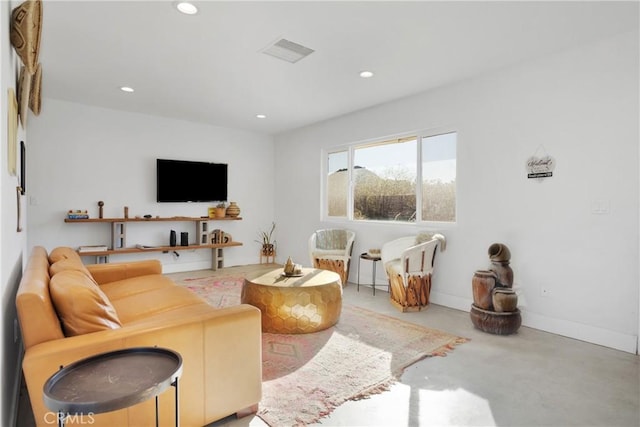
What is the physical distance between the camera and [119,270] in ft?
10.6

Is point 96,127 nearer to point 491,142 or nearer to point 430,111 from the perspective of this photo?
point 430,111

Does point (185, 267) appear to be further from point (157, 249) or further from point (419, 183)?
point (419, 183)

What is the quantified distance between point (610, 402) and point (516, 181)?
6.60 ft

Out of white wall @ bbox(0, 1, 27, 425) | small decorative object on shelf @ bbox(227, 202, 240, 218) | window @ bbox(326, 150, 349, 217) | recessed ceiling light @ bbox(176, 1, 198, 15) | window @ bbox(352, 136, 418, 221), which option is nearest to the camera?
white wall @ bbox(0, 1, 27, 425)

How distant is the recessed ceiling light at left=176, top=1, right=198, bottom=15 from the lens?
8.11ft

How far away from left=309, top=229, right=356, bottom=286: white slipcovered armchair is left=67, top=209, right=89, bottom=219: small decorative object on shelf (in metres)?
3.17

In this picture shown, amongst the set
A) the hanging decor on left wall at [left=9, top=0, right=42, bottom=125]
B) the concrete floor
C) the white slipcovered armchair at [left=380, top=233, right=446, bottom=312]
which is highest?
the hanging decor on left wall at [left=9, top=0, right=42, bottom=125]

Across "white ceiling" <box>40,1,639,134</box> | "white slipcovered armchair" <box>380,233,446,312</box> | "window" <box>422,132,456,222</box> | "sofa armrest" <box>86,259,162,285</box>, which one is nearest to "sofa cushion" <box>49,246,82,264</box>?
"sofa armrest" <box>86,259,162,285</box>

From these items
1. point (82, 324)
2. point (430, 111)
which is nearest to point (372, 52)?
point (430, 111)

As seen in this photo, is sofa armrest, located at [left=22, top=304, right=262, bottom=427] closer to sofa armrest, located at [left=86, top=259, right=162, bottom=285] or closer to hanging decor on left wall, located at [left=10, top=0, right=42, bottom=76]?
hanging decor on left wall, located at [left=10, top=0, right=42, bottom=76]

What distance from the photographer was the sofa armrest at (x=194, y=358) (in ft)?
4.50

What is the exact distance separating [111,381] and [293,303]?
6.39ft

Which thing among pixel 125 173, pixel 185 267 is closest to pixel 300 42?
pixel 125 173

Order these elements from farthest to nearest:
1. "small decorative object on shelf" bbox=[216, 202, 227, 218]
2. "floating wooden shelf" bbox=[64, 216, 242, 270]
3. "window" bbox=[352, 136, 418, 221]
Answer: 1. "small decorative object on shelf" bbox=[216, 202, 227, 218]
2. "floating wooden shelf" bbox=[64, 216, 242, 270]
3. "window" bbox=[352, 136, 418, 221]
